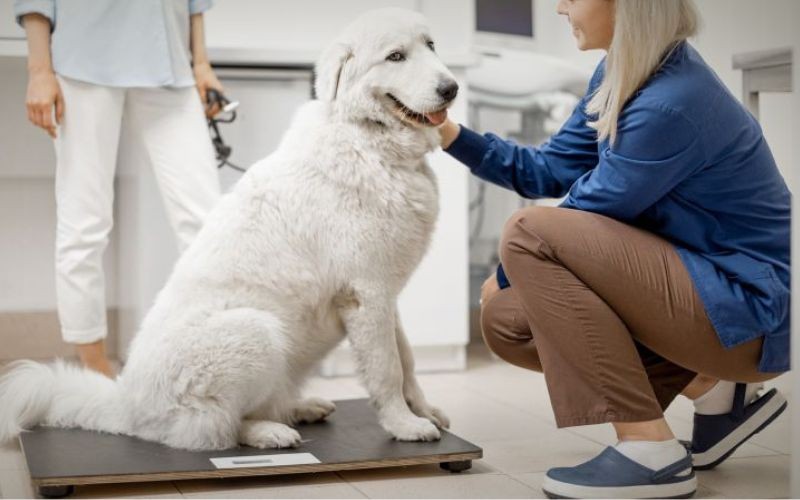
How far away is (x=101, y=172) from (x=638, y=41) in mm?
1532

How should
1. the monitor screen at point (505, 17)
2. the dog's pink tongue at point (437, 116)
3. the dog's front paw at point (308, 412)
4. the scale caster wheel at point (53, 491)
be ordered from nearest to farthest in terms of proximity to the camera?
the scale caster wheel at point (53, 491), the dog's pink tongue at point (437, 116), the dog's front paw at point (308, 412), the monitor screen at point (505, 17)

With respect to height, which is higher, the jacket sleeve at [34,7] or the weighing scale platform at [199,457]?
the jacket sleeve at [34,7]

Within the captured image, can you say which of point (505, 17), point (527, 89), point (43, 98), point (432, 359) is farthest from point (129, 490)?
point (505, 17)

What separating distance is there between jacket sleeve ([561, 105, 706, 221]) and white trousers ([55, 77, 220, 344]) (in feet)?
4.28

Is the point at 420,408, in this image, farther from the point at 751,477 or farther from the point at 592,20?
the point at 592,20

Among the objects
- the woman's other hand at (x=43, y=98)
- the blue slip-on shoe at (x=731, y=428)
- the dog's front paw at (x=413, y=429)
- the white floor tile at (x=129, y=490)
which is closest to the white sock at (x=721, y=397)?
the blue slip-on shoe at (x=731, y=428)

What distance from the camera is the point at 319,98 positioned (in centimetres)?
227

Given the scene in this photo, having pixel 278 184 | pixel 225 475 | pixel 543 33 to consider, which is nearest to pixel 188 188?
pixel 278 184

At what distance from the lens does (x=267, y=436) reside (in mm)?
2168

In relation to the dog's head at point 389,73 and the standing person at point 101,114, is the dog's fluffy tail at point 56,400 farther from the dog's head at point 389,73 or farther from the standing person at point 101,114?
the dog's head at point 389,73

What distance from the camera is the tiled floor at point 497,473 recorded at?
198cm

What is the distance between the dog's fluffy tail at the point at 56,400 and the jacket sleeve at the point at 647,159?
3.77ft

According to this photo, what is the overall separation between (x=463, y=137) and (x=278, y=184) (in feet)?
1.38

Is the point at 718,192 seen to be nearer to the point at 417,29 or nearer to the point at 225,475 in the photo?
the point at 417,29
